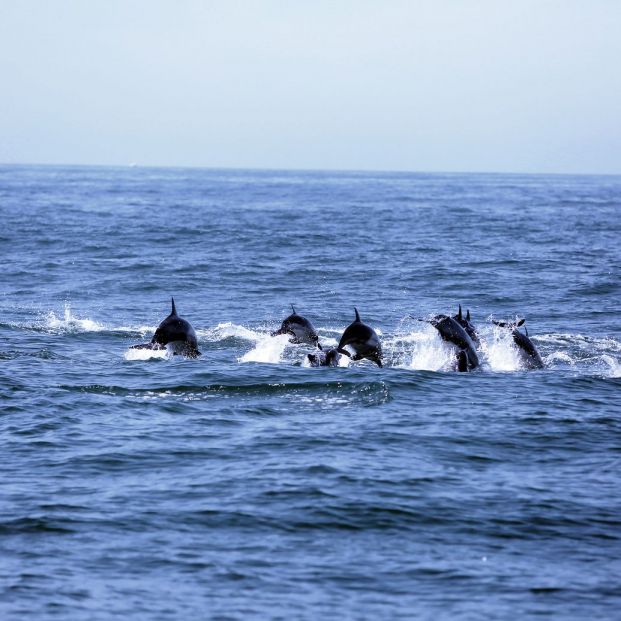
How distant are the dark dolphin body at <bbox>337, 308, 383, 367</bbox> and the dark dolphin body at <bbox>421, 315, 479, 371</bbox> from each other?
138 centimetres

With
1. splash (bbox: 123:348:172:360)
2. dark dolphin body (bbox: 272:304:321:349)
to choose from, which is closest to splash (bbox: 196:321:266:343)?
dark dolphin body (bbox: 272:304:321:349)

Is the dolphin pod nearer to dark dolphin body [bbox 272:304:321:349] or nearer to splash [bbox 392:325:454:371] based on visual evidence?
splash [bbox 392:325:454:371]

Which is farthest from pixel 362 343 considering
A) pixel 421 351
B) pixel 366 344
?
pixel 421 351

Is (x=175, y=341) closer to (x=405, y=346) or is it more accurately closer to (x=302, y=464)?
(x=405, y=346)

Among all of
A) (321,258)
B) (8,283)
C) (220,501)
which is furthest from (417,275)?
(220,501)

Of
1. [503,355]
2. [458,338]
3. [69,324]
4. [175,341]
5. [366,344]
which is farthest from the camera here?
[69,324]

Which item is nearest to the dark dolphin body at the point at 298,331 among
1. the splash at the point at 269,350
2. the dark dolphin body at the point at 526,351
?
the splash at the point at 269,350

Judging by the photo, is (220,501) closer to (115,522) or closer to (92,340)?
(115,522)

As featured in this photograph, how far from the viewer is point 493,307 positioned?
105ft

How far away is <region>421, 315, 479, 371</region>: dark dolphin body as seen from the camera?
21250mm

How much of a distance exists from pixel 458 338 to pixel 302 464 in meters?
8.06

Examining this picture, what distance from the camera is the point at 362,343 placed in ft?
70.0

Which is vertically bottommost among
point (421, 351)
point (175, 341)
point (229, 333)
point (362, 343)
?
point (229, 333)

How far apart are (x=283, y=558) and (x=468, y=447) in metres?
4.84
